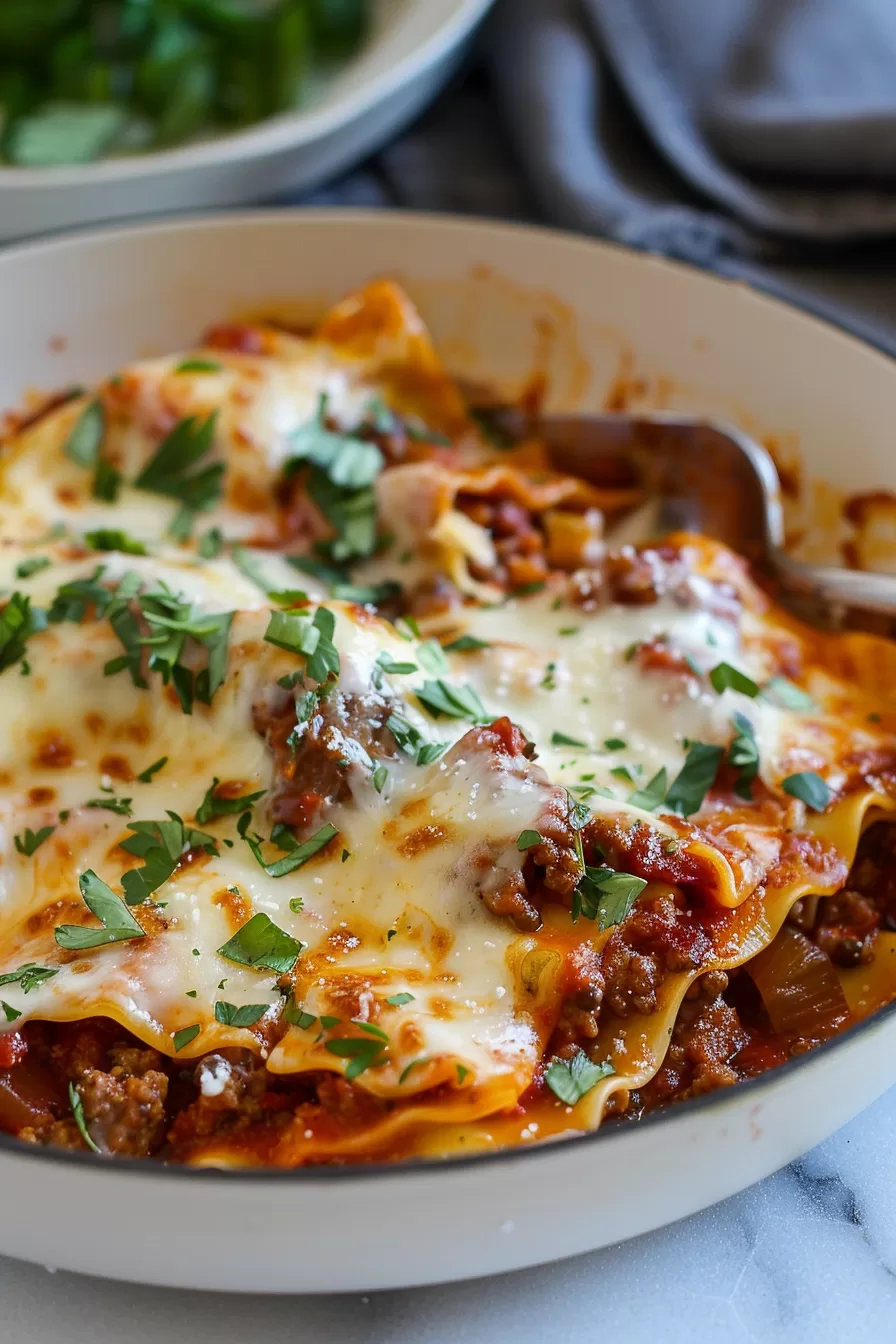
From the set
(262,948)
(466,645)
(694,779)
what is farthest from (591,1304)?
(466,645)

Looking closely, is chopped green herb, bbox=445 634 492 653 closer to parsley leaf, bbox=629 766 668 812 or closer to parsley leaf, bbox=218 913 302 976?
parsley leaf, bbox=629 766 668 812

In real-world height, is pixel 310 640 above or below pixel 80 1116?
above

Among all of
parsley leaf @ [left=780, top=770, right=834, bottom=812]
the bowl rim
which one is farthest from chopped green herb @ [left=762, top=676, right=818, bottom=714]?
the bowl rim

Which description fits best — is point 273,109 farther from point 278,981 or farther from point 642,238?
point 278,981

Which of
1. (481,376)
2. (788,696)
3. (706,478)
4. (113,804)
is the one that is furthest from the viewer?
(481,376)

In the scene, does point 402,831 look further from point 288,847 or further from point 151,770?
point 151,770

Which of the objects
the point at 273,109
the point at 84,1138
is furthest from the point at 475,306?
the point at 84,1138
